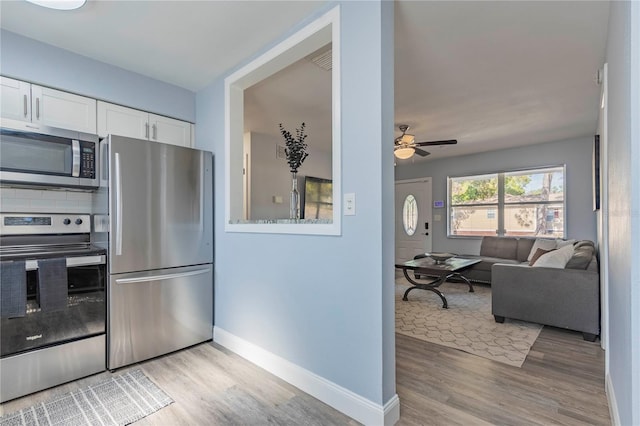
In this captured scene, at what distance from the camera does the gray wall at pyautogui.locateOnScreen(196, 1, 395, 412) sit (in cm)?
161

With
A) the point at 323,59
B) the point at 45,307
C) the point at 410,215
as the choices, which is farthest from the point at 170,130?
the point at 410,215

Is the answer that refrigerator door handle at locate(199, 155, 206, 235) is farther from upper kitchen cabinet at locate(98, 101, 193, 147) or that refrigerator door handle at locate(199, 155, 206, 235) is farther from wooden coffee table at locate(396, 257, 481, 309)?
wooden coffee table at locate(396, 257, 481, 309)

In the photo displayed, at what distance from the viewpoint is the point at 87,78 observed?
246 centimetres

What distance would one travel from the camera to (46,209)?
7.85ft

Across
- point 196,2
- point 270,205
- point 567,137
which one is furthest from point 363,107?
point 567,137

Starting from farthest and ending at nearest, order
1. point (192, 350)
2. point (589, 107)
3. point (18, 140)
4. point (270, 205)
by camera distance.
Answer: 1. point (270, 205)
2. point (589, 107)
3. point (192, 350)
4. point (18, 140)

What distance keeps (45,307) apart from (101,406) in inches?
29.2

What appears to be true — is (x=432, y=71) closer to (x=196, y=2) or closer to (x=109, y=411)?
(x=196, y=2)

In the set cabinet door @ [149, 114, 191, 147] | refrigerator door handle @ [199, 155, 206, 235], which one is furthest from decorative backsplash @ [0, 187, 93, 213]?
refrigerator door handle @ [199, 155, 206, 235]

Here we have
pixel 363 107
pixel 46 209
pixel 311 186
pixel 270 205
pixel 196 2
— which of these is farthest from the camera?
pixel 311 186

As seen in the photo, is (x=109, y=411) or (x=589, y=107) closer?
(x=109, y=411)

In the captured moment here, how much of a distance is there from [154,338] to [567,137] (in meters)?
6.29

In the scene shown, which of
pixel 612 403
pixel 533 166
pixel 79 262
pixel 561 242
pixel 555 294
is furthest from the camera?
pixel 533 166

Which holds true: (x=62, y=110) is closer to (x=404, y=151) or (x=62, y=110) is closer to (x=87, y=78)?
(x=87, y=78)
